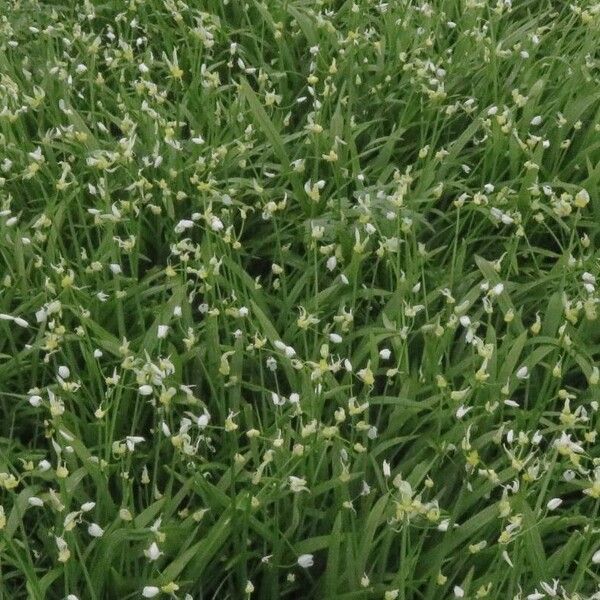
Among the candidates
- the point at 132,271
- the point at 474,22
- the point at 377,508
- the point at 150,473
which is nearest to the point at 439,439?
the point at 377,508

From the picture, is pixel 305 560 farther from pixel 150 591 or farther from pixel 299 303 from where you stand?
pixel 299 303

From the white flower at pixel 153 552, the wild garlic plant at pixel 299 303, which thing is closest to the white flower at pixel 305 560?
the wild garlic plant at pixel 299 303

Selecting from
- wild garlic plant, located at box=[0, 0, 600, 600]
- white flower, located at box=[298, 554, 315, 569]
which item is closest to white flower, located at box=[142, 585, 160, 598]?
wild garlic plant, located at box=[0, 0, 600, 600]

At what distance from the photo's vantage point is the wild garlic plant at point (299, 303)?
6.77 ft

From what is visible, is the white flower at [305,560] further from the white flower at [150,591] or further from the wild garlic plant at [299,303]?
the white flower at [150,591]

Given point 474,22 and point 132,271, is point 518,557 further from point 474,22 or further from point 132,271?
point 474,22

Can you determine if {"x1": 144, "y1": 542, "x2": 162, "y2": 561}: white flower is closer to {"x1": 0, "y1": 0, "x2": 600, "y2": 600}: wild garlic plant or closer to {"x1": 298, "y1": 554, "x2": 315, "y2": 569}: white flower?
{"x1": 0, "y1": 0, "x2": 600, "y2": 600}: wild garlic plant

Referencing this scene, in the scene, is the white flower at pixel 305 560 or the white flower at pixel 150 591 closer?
the white flower at pixel 150 591

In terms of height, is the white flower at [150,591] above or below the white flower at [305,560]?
above

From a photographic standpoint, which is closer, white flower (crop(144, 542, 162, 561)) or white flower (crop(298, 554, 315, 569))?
white flower (crop(144, 542, 162, 561))

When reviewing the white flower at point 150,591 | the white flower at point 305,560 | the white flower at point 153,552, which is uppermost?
the white flower at point 153,552

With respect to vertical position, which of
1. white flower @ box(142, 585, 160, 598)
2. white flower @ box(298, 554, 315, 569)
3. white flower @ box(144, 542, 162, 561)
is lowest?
white flower @ box(298, 554, 315, 569)

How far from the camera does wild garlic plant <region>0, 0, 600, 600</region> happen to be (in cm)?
206

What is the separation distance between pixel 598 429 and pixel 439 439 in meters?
0.42
